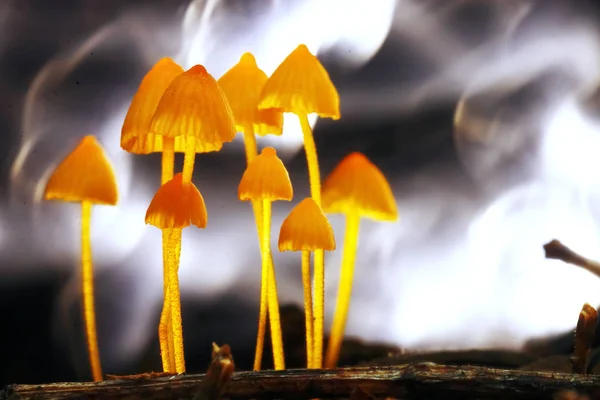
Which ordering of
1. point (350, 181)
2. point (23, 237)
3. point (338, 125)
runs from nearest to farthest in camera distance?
point (350, 181) → point (23, 237) → point (338, 125)

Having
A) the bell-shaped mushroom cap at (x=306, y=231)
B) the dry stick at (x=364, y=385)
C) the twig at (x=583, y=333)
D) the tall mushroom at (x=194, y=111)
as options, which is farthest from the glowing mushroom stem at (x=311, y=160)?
the twig at (x=583, y=333)

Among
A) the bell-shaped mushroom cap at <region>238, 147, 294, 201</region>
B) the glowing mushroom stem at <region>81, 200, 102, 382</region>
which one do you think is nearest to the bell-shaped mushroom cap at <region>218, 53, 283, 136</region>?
the bell-shaped mushroom cap at <region>238, 147, 294, 201</region>

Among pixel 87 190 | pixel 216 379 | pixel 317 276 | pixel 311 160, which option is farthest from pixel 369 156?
pixel 216 379

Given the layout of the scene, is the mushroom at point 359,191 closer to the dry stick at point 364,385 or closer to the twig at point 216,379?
the dry stick at point 364,385

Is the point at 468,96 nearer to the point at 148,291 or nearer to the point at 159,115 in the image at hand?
the point at 159,115

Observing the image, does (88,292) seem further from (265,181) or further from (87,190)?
(265,181)

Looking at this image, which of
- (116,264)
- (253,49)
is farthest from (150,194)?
(253,49)
